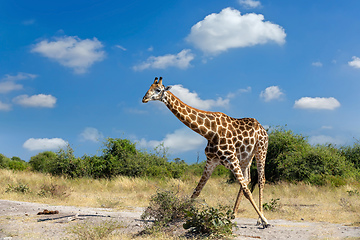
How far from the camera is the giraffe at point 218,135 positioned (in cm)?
872

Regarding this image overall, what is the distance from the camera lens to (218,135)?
898 cm

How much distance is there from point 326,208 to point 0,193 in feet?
49.0

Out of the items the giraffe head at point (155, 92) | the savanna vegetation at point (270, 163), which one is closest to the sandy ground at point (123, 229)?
the giraffe head at point (155, 92)

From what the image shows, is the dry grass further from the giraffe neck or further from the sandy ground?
the giraffe neck

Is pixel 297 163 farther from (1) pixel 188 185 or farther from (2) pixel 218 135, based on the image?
(2) pixel 218 135

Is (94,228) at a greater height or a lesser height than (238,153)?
lesser

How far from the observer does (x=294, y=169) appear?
2069 cm

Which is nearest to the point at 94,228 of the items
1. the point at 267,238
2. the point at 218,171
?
the point at 267,238

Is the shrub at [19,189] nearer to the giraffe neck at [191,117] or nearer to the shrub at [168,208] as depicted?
the shrub at [168,208]

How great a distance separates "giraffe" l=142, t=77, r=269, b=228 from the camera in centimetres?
872

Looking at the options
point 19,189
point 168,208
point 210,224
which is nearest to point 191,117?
point 168,208

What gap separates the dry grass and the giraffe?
135cm

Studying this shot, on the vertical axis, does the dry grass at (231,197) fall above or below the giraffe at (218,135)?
below

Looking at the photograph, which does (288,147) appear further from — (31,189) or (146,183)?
(31,189)
